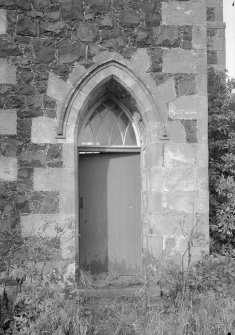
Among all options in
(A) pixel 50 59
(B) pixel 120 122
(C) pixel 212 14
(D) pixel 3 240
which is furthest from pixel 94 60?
(C) pixel 212 14

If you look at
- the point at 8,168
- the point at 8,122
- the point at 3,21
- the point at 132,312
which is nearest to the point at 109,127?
the point at 8,122

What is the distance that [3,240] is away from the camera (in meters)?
6.86

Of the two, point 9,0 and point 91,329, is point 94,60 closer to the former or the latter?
point 9,0

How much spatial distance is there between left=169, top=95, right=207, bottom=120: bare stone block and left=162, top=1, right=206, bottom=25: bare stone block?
3.88ft

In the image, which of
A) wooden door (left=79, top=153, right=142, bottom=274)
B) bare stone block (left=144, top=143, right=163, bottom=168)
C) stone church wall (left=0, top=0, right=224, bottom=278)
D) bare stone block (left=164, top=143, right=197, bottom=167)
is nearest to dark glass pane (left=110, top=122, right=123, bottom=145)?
wooden door (left=79, top=153, right=142, bottom=274)

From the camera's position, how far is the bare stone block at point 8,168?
22.7 feet

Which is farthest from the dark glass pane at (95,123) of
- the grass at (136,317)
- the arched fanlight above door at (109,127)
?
the grass at (136,317)

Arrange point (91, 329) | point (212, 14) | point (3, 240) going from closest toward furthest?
1. point (91, 329)
2. point (3, 240)
3. point (212, 14)

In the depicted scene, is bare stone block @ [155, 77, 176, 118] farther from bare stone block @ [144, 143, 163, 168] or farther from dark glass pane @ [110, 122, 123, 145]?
dark glass pane @ [110, 122, 123, 145]

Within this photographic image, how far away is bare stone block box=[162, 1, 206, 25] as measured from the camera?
286 inches

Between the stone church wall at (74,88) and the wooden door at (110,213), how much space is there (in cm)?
41

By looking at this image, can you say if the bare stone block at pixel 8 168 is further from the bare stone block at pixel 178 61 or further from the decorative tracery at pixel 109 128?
the bare stone block at pixel 178 61

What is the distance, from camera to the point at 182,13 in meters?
7.31

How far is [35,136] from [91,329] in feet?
10.3
